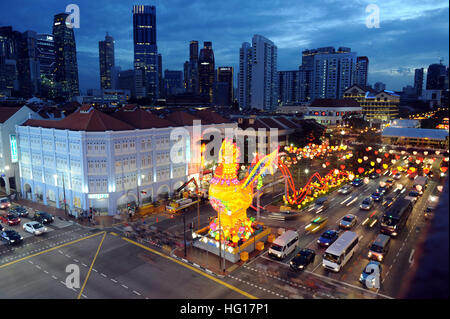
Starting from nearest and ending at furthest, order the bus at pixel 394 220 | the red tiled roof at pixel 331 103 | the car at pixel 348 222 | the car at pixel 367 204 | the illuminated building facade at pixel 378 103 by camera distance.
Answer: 1. the bus at pixel 394 220
2. the car at pixel 348 222
3. the car at pixel 367 204
4. the red tiled roof at pixel 331 103
5. the illuminated building facade at pixel 378 103

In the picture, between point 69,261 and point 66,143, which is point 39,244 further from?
point 66,143

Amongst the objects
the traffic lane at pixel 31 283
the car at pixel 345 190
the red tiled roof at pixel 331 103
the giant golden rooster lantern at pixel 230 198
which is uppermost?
the red tiled roof at pixel 331 103

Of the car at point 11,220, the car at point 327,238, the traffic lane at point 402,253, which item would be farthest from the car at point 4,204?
the traffic lane at point 402,253

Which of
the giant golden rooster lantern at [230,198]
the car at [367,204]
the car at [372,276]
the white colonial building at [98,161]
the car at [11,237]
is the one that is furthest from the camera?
the car at [367,204]

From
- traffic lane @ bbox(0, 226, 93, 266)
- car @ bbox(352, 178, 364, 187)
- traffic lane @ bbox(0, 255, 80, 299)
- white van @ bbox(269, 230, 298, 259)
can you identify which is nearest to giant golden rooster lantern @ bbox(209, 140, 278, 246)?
white van @ bbox(269, 230, 298, 259)

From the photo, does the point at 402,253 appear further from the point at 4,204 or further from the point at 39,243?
the point at 4,204

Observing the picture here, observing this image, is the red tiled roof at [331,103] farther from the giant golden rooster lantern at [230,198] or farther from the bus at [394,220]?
the giant golden rooster lantern at [230,198]

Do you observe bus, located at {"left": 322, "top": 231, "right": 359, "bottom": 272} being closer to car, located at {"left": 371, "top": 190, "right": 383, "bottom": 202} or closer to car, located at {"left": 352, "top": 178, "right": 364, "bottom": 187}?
car, located at {"left": 371, "top": 190, "right": 383, "bottom": 202}
